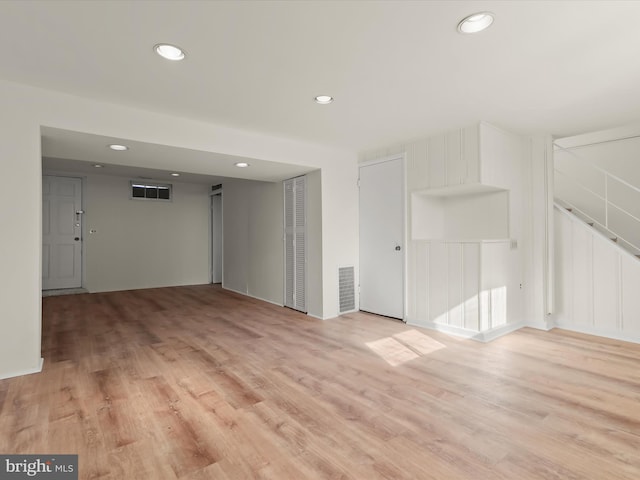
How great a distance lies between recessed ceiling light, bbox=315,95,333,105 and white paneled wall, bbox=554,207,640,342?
3.28 metres

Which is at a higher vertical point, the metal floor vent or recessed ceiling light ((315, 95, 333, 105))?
recessed ceiling light ((315, 95, 333, 105))

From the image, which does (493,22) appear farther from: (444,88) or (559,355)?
(559,355)

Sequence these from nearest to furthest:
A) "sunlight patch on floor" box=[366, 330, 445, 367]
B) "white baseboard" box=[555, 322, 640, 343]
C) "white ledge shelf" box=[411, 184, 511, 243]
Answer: "sunlight patch on floor" box=[366, 330, 445, 367] < "white baseboard" box=[555, 322, 640, 343] < "white ledge shelf" box=[411, 184, 511, 243]

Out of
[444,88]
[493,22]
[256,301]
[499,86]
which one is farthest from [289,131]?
[256,301]

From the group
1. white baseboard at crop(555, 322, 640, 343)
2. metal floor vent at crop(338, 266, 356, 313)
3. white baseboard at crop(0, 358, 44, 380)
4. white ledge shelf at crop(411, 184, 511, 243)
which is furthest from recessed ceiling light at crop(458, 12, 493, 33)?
white baseboard at crop(0, 358, 44, 380)

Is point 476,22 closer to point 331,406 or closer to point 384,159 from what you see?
point 331,406

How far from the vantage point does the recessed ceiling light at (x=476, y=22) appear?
1.92 meters

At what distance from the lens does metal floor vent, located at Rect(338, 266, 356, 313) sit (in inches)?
195

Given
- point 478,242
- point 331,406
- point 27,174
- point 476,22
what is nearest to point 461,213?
point 478,242

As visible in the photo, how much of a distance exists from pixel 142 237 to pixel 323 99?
6.19m

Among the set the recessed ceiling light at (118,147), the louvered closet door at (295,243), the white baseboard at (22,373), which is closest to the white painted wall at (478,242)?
the louvered closet door at (295,243)

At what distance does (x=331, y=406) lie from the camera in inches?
89.3

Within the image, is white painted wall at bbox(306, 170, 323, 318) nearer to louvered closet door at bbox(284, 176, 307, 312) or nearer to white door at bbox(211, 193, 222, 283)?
louvered closet door at bbox(284, 176, 307, 312)

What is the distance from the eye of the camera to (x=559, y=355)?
3.22m
